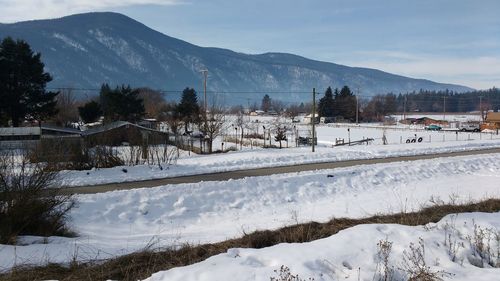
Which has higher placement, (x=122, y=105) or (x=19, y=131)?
(x=122, y=105)

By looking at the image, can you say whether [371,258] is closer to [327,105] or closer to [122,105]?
[122,105]

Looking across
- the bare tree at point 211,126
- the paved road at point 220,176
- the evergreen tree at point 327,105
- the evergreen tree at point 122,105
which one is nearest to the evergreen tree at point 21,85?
the evergreen tree at point 122,105

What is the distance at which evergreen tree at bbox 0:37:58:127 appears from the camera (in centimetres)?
5325

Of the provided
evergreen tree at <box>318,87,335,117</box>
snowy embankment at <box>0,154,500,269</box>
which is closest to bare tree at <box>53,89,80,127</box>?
snowy embankment at <box>0,154,500,269</box>

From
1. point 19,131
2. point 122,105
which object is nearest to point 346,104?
point 122,105

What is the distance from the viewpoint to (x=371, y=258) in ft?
21.3

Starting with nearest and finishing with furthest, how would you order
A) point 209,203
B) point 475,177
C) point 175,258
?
1. point 175,258
2. point 209,203
3. point 475,177

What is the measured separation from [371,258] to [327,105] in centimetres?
12550

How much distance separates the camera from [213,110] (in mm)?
52031

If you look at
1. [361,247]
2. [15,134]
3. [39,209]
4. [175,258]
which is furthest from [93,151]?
[15,134]

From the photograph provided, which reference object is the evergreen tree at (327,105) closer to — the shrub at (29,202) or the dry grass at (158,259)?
the shrub at (29,202)

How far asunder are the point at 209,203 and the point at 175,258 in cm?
1050

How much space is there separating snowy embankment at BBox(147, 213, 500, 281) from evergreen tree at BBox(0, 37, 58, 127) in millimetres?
53469

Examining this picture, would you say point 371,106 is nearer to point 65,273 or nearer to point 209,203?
point 209,203
